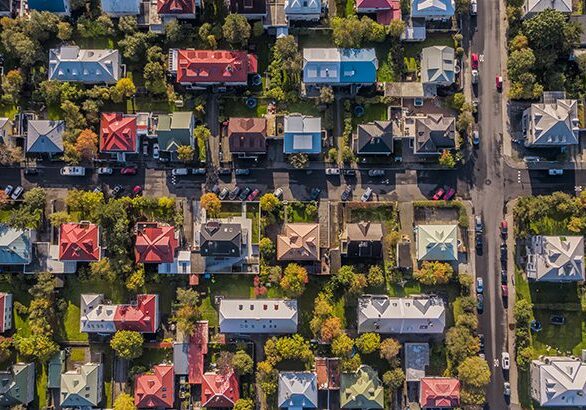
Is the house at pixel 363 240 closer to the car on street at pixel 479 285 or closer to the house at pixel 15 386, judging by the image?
the car on street at pixel 479 285

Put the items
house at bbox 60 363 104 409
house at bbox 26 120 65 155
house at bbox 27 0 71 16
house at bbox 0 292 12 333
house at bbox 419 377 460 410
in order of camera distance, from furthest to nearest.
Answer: house at bbox 27 0 71 16 → house at bbox 26 120 65 155 → house at bbox 0 292 12 333 → house at bbox 60 363 104 409 → house at bbox 419 377 460 410

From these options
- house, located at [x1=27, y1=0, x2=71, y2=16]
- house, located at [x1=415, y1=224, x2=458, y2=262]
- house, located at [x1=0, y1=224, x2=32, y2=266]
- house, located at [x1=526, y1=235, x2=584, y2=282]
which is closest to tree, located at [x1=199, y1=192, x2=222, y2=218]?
house, located at [x1=0, y1=224, x2=32, y2=266]

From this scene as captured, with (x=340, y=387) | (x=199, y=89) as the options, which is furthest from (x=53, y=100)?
(x=340, y=387)

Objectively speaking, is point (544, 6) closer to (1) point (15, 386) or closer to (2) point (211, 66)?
(2) point (211, 66)

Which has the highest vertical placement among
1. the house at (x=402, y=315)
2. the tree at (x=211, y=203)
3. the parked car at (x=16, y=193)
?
the parked car at (x=16, y=193)

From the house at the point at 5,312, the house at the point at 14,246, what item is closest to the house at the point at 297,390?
the house at the point at 5,312

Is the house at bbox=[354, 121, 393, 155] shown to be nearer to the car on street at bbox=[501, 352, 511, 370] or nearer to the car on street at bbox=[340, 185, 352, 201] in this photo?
the car on street at bbox=[340, 185, 352, 201]
